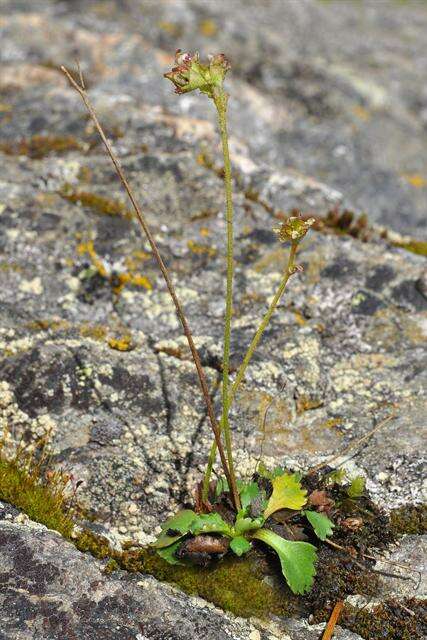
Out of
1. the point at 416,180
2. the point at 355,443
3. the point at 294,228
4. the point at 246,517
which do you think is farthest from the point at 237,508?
the point at 416,180

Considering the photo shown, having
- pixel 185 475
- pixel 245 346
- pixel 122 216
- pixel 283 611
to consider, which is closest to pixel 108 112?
pixel 122 216

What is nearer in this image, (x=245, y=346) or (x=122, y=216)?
(x=245, y=346)

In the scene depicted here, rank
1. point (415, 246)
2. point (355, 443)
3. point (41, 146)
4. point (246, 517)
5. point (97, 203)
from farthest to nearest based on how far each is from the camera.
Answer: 1. point (41, 146)
2. point (415, 246)
3. point (97, 203)
4. point (355, 443)
5. point (246, 517)

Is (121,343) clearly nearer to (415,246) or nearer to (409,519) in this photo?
(409,519)

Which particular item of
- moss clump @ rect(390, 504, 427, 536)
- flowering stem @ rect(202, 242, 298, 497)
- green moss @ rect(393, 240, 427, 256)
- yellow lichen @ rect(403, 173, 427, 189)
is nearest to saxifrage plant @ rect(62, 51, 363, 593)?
flowering stem @ rect(202, 242, 298, 497)

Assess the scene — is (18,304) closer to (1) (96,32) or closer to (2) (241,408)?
(2) (241,408)

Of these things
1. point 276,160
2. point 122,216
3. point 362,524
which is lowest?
point 362,524
